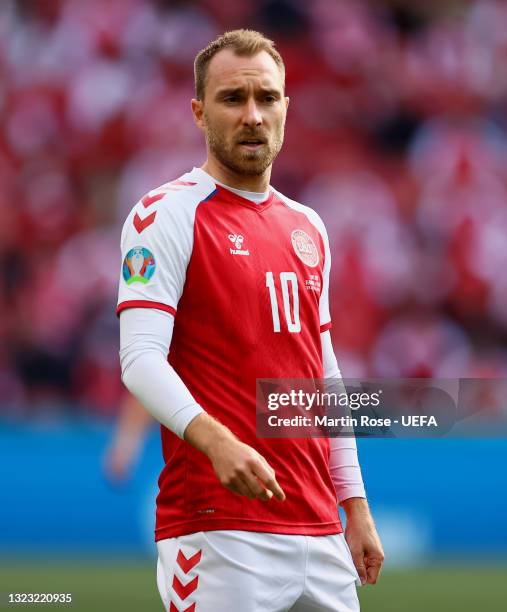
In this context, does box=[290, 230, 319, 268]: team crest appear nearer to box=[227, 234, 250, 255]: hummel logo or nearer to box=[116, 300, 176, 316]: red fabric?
box=[227, 234, 250, 255]: hummel logo

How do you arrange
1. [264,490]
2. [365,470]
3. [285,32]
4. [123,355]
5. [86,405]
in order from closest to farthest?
Answer: 1. [264,490]
2. [123,355]
3. [365,470]
4. [86,405]
5. [285,32]

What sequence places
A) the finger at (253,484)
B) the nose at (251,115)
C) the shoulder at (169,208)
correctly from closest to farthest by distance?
1. the finger at (253,484)
2. the shoulder at (169,208)
3. the nose at (251,115)

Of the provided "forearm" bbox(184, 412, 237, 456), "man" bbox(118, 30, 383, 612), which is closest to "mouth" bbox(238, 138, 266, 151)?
"man" bbox(118, 30, 383, 612)

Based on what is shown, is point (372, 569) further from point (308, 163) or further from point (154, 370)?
point (308, 163)

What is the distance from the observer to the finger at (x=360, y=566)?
2910mm

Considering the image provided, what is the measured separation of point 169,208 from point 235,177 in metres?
0.25

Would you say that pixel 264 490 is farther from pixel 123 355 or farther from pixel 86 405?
pixel 86 405

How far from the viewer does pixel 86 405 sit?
909 centimetres

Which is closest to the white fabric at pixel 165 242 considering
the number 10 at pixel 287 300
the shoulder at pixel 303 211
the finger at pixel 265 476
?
the number 10 at pixel 287 300

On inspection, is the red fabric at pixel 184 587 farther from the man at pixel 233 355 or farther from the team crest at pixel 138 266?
the team crest at pixel 138 266

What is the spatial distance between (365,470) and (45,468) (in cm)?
204

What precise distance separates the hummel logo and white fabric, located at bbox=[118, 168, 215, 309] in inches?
4.2

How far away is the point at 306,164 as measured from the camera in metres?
10.1

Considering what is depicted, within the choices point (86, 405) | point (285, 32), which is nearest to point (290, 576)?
point (86, 405)
